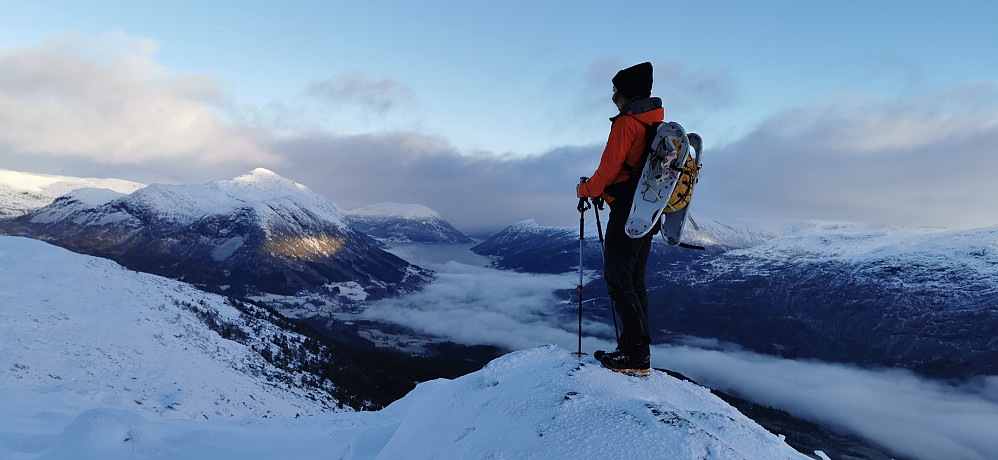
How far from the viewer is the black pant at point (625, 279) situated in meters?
6.17

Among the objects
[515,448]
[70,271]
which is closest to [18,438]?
[515,448]

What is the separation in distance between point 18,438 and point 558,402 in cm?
1028

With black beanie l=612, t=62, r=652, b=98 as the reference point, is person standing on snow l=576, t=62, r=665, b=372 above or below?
below

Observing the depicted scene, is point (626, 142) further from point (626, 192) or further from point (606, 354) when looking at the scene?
point (606, 354)

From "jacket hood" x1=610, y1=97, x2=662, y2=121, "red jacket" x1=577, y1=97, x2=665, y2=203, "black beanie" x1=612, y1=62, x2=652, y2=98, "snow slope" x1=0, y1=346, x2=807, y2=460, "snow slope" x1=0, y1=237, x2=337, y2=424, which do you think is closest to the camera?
"snow slope" x1=0, y1=346, x2=807, y2=460

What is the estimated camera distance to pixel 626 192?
20.6 feet

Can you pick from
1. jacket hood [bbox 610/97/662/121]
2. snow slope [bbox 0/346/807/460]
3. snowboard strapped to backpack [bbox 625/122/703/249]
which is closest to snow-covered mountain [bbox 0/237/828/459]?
snow slope [bbox 0/346/807/460]

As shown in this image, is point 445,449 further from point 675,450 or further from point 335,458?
point 335,458

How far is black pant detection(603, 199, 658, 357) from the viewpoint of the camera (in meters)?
6.17

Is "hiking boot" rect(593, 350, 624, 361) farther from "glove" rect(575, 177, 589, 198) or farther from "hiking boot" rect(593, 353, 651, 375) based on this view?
"glove" rect(575, 177, 589, 198)

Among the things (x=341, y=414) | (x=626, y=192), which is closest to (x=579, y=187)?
(x=626, y=192)

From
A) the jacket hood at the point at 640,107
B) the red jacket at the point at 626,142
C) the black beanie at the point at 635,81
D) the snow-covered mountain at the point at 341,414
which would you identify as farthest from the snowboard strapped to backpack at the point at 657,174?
the snow-covered mountain at the point at 341,414

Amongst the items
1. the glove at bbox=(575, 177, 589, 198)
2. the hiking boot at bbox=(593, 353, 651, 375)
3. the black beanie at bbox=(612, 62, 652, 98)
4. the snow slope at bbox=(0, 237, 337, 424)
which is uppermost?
the black beanie at bbox=(612, 62, 652, 98)

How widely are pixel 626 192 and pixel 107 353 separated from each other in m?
43.3
